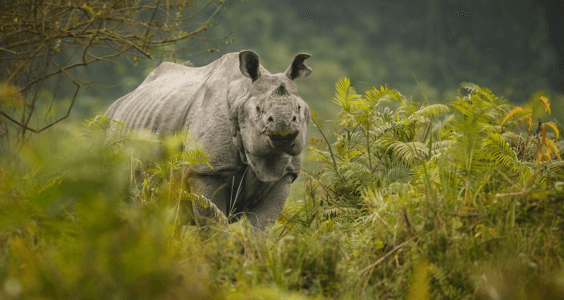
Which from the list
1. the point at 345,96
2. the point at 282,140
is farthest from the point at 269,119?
the point at 345,96

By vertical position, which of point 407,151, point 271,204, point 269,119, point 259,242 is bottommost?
point 271,204

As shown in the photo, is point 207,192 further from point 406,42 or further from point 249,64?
point 406,42

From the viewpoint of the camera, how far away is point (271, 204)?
5.84 meters

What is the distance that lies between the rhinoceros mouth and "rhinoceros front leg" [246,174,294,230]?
0.87 meters

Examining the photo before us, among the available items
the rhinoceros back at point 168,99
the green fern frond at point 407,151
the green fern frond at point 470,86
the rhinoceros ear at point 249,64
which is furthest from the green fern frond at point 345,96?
the rhinoceros ear at point 249,64

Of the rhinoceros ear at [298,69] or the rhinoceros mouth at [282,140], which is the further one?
the rhinoceros ear at [298,69]

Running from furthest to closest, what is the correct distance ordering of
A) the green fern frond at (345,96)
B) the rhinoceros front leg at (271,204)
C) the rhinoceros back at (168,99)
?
1. the green fern frond at (345,96)
2. the rhinoceros back at (168,99)
3. the rhinoceros front leg at (271,204)

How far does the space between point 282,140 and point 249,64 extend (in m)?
0.85

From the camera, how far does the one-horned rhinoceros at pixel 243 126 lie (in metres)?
4.96

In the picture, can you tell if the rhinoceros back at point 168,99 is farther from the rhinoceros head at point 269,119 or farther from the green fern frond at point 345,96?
the green fern frond at point 345,96

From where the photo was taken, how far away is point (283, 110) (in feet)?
15.7

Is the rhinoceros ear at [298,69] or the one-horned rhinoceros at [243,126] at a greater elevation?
the rhinoceros ear at [298,69]

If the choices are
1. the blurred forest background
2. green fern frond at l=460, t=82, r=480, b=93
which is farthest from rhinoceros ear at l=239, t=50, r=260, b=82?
the blurred forest background

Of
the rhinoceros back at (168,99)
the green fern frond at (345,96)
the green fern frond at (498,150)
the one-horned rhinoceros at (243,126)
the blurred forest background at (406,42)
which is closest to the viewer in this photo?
the one-horned rhinoceros at (243,126)
